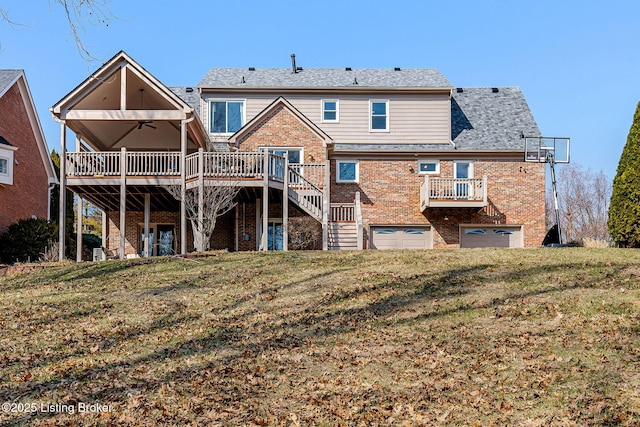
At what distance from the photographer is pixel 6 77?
24422 millimetres

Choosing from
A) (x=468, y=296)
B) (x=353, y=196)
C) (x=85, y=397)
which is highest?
(x=353, y=196)

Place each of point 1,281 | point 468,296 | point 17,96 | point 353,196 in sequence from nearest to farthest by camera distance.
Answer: point 468,296
point 1,281
point 353,196
point 17,96

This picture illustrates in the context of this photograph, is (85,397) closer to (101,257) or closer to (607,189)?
(101,257)

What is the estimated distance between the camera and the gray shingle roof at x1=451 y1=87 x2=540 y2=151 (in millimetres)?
24078

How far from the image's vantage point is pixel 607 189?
136 feet

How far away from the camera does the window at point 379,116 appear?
24594 millimetres

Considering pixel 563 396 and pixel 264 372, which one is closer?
pixel 563 396

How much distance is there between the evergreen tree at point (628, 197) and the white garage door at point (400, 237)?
327 inches

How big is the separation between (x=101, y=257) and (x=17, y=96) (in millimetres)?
9005

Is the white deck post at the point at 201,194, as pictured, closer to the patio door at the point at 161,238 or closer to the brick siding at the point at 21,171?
the patio door at the point at 161,238

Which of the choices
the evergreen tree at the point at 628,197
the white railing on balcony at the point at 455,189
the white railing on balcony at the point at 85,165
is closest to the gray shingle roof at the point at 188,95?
the white railing on balcony at the point at 85,165

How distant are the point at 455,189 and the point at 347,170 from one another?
4.20m

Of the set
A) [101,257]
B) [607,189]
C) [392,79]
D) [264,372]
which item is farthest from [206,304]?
[607,189]

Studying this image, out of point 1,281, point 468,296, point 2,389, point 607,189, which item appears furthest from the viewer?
point 607,189
